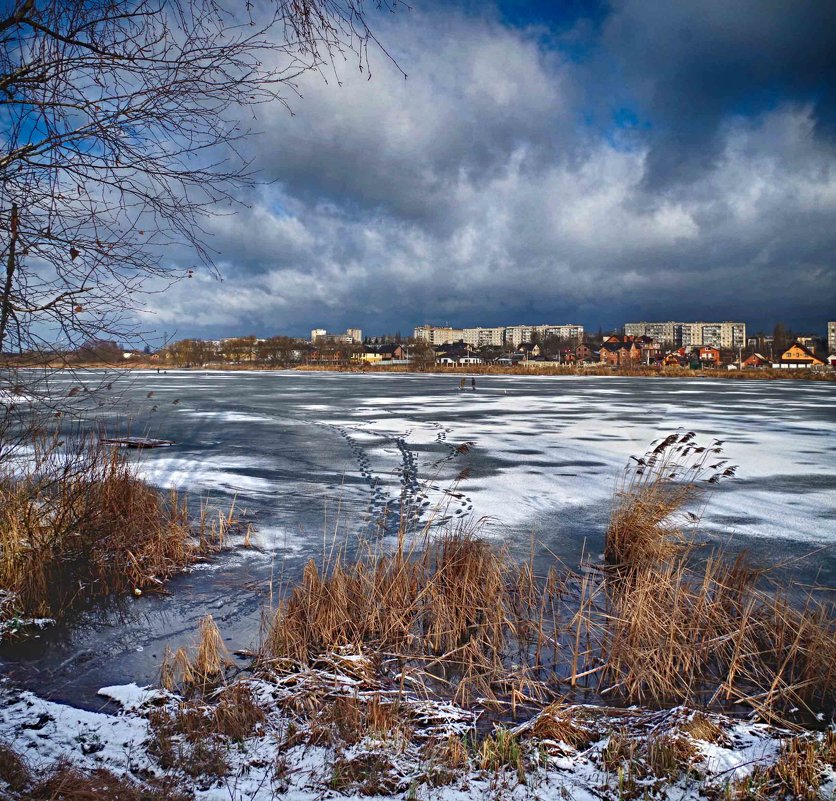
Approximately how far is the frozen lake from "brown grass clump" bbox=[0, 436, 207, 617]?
37 centimetres

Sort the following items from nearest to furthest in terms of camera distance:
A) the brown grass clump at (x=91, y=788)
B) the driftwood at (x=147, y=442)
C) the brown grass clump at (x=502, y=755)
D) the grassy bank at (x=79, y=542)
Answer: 1. the brown grass clump at (x=91, y=788)
2. the brown grass clump at (x=502, y=755)
3. the grassy bank at (x=79, y=542)
4. the driftwood at (x=147, y=442)

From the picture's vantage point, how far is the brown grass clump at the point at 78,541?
4.89m

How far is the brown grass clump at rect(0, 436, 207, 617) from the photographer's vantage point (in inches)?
193

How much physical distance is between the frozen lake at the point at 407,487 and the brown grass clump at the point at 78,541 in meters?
0.37

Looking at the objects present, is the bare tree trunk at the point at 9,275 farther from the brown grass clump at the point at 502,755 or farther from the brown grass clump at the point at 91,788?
the brown grass clump at the point at 502,755

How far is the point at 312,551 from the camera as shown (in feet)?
19.2

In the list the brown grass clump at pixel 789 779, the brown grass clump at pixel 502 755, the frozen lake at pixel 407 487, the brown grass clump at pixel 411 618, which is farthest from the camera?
the frozen lake at pixel 407 487

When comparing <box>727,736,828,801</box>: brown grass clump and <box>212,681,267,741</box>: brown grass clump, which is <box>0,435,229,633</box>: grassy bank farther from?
<box>727,736,828,801</box>: brown grass clump

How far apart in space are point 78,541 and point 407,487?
4.12m

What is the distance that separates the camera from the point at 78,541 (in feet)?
18.1

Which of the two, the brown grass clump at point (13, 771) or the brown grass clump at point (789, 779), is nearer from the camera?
the brown grass clump at point (13, 771)

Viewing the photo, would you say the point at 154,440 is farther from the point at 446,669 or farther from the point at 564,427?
the point at 446,669

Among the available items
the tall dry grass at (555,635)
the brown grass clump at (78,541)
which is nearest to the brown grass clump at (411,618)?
the tall dry grass at (555,635)

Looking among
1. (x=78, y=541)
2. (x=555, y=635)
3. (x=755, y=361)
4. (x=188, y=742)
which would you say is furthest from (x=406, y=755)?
(x=755, y=361)
